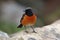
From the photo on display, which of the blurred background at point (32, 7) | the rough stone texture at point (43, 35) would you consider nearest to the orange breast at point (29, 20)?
the rough stone texture at point (43, 35)

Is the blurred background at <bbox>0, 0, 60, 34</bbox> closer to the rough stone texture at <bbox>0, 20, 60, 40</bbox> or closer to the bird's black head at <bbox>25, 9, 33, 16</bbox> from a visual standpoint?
the bird's black head at <bbox>25, 9, 33, 16</bbox>

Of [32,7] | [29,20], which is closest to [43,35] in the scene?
[29,20]

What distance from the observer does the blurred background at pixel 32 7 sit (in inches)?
476

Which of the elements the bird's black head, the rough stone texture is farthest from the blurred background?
the rough stone texture

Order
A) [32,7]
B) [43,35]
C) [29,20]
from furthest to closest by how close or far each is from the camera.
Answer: [32,7] < [29,20] < [43,35]

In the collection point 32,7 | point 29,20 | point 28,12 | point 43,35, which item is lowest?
point 32,7

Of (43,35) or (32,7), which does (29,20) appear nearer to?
(43,35)

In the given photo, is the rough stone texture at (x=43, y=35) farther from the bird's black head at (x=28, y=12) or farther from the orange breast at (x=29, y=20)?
the bird's black head at (x=28, y=12)

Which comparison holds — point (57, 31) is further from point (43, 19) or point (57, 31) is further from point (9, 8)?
point (9, 8)

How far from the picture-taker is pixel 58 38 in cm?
661

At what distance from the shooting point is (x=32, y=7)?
14.0 m

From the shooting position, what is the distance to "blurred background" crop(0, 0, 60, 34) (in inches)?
476

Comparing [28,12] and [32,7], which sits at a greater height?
[28,12]

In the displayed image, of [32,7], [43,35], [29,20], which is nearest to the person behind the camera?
[43,35]
